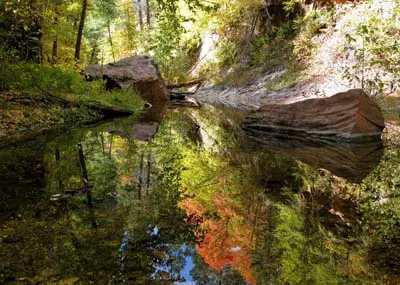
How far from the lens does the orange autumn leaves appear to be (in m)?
2.73

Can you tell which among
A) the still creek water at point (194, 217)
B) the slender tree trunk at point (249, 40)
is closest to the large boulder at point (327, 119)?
the still creek water at point (194, 217)

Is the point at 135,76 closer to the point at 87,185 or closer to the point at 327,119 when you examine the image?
the point at 327,119

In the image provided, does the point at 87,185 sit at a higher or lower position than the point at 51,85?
lower

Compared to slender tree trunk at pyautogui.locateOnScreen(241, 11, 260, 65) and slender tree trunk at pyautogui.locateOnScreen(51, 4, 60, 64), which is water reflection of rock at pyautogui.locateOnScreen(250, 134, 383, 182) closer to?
slender tree trunk at pyautogui.locateOnScreen(51, 4, 60, 64)

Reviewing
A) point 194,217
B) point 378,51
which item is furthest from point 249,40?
point 194,217

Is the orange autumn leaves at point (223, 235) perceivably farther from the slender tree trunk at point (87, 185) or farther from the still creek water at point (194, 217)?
the slender tree trunk at point (87, 185)

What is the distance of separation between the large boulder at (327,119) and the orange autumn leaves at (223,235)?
5505 mm

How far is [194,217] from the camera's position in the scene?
3574mm

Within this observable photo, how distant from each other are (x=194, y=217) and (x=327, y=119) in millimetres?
6495

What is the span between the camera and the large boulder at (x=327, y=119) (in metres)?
8.64

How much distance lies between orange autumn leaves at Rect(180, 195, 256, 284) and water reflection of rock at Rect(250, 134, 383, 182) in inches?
87.5

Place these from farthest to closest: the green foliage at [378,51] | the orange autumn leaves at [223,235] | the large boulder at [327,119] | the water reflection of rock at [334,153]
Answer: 1. the green foliage at [378,51]
2. the large boulder at [327,119]
3. the water reflection of rock at [334,153]
4. the orange autumn leaves at [223,235]

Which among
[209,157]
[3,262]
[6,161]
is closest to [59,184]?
[6,161]

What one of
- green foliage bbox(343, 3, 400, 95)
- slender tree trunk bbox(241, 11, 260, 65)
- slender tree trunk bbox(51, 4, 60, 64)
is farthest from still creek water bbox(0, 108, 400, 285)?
slender tree trunk bbox(241, 11, 260, 65)
